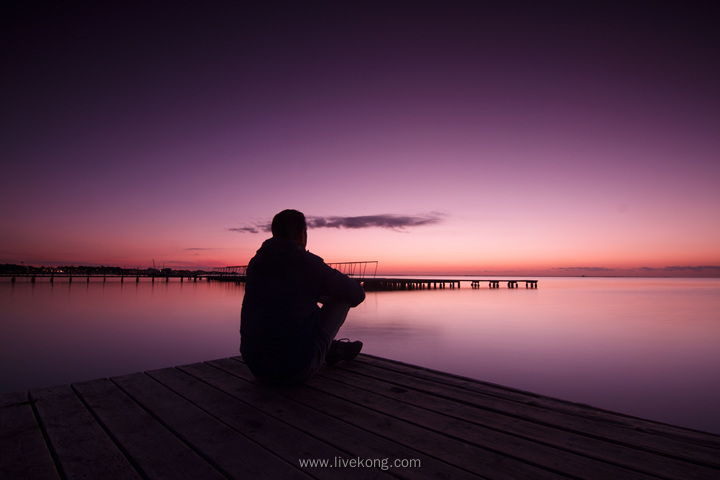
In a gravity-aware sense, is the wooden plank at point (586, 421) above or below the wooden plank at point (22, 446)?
below

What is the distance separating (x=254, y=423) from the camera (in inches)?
88.6

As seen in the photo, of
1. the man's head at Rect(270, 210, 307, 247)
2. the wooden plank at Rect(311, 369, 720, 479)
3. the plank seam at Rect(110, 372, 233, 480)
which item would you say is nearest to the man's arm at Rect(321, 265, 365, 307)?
the man's head at Rect(270, 210, 307, 247)

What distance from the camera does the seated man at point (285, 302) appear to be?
8.52 feet

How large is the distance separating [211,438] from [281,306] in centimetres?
89

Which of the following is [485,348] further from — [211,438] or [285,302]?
[211,438]

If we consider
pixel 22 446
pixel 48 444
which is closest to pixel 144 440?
pixel 48 444

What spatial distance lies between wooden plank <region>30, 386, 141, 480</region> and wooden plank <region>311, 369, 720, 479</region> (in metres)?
1.43

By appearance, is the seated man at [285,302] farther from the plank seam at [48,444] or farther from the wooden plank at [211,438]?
the plank seam at [48,444]

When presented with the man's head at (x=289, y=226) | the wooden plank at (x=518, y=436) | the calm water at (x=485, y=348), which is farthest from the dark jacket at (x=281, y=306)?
the calm water at (x=485, y=348)

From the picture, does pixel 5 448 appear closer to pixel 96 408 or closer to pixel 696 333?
pixel 96 408

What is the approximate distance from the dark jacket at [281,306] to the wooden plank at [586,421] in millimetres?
1018

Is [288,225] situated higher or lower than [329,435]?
higher

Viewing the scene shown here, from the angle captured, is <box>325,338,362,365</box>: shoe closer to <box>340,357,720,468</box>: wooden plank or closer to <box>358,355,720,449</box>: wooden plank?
<box>358,355,720,449</box>: wooden plank

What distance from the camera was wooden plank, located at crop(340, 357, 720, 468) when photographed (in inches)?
77.9
